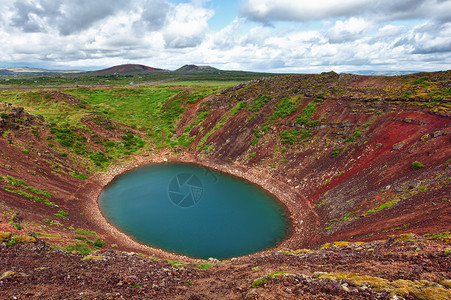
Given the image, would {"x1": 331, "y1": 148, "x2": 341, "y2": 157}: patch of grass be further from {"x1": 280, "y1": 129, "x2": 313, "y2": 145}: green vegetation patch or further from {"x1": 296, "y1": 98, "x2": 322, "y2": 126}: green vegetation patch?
{"x1": 296, "y1": 98, "x2": 322, "y2": 126}: green vegetation patch

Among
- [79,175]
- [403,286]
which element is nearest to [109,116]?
[79,175]

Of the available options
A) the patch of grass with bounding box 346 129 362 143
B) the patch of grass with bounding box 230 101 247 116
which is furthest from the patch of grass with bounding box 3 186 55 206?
the patch of grass with bounding box 346 129 362 143

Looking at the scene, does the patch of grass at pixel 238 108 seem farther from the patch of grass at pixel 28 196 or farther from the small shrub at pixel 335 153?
the patch of grass at pixel 28 196

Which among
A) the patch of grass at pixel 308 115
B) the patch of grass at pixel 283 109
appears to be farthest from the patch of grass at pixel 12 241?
the patch of grass at pixel 283 109

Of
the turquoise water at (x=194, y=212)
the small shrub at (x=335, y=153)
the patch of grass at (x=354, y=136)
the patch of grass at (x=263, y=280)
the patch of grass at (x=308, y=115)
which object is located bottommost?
the turquoise water at (x=194, y=212)

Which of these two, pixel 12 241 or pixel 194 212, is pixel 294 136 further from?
pixel 12 241

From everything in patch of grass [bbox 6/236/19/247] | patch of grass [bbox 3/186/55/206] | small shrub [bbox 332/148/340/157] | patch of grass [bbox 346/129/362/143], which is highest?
patch of grass [bbox 346/129/362/143]

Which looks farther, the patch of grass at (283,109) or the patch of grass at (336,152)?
the patch of grass at (283,109)
